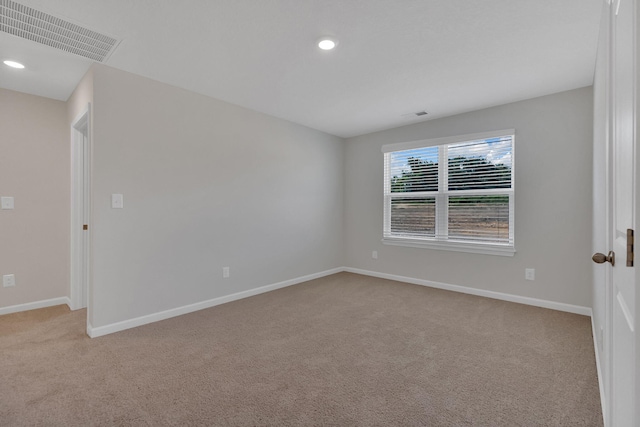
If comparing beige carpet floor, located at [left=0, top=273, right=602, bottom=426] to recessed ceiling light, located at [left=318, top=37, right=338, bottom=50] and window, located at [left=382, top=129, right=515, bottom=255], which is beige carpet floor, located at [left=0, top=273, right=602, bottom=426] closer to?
window, located at [left=382, top=129, right=515, bottom=255]

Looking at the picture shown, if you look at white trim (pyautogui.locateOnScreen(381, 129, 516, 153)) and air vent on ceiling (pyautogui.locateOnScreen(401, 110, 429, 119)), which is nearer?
white trim (pyautogui.locateOnScreen(381, 129, 516, 153))

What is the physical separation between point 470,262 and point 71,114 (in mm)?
5019

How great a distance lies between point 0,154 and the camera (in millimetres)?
3131

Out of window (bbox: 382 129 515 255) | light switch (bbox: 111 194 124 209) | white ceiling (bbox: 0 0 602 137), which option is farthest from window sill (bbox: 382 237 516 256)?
light switch (bbox: 111 194 124 209)

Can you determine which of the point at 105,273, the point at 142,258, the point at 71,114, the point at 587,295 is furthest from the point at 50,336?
the point at 587,295

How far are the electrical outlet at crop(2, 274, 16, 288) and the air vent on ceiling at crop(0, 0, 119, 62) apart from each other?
246 centimetres

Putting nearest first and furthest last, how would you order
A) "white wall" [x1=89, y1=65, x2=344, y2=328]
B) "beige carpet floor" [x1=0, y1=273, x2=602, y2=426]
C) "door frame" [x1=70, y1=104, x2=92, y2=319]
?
"beige carpet floor" [x1=0, y1=273, x2=602, y2=426]
"white wall" [x1=89, y1=65, x2=344, y2=328]
"door frame" [x1=70, y1=104, x2=92, y2=319]

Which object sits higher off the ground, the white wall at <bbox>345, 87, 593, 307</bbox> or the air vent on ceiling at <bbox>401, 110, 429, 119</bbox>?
the air vent on ceiling at <bbox>401, 110, 429, 119</bbox>

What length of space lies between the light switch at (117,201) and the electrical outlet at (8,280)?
1656 millimetres

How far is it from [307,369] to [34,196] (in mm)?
3514

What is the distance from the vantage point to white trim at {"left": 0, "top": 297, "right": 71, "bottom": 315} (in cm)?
323

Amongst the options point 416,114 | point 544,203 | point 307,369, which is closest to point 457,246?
point 544,203

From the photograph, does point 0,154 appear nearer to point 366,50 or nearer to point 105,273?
point 105,273

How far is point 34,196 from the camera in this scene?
334cm
